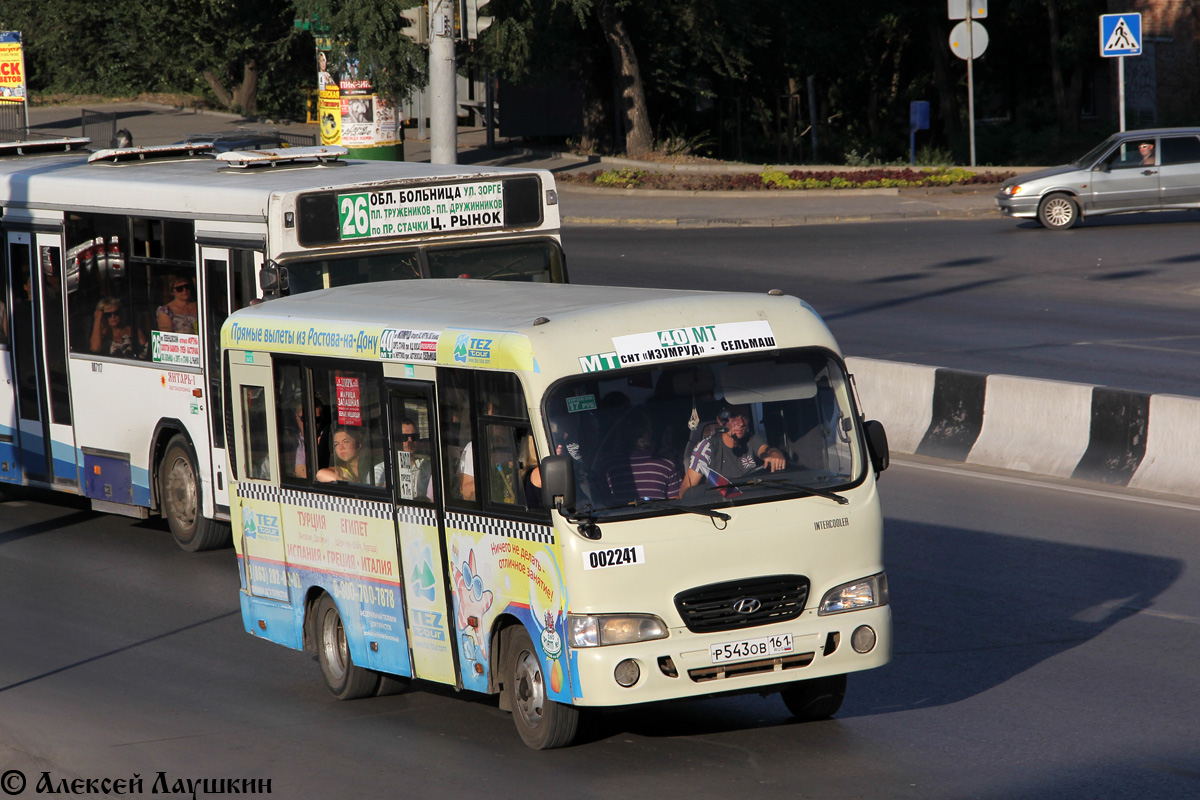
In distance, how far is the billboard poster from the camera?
40.8 m

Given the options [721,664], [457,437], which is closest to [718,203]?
[457,437]

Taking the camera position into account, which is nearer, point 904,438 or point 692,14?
point 904,438

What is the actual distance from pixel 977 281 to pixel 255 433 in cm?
1599

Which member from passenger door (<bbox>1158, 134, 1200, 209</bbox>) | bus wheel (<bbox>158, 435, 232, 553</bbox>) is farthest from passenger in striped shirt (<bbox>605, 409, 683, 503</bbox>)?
passenger door (<bbox>1158, 134, 1200, 209</bbox>)

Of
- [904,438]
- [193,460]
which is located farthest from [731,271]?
[193,460]

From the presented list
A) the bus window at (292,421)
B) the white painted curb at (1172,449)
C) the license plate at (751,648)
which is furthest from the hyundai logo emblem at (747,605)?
the white painted curb at (1172,449)

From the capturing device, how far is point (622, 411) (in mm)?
7348

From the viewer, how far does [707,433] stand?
24.4 ft

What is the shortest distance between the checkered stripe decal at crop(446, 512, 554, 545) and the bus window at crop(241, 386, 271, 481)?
73.7 inches

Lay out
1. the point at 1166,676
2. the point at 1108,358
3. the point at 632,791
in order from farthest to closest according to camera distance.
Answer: the point at 1108,358, the point at 1166,676, the point at 632,791

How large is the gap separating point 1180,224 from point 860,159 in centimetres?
1273

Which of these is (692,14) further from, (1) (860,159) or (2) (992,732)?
(2) (992,732)

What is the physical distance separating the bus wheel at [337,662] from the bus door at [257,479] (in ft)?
1.15

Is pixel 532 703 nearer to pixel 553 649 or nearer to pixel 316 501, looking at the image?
pixel 553 649
